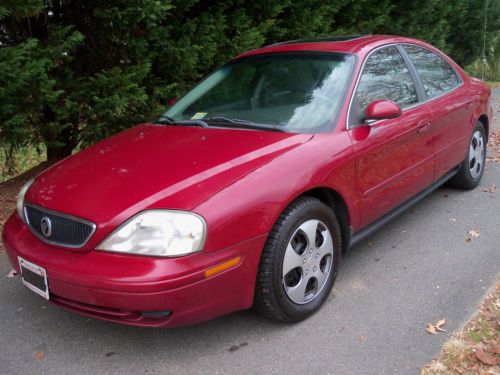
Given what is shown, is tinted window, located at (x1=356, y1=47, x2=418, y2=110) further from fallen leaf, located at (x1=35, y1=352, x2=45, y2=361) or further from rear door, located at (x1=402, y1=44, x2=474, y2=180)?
fallen leaf, located at (x1=35, y1=352, x2=45, y2=361)

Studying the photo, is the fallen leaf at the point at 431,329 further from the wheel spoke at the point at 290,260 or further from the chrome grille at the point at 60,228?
the chrome grille at the point at 60,228

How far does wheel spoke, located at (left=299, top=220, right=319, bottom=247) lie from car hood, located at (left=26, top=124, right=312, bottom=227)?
1.40ft

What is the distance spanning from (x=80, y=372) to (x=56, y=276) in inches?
19.8

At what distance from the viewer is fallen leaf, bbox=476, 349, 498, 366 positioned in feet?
8.48

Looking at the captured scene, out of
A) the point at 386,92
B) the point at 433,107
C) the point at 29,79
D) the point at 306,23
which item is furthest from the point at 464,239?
the point at 306,23

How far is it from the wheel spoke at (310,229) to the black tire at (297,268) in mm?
11

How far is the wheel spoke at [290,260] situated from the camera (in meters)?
2.78

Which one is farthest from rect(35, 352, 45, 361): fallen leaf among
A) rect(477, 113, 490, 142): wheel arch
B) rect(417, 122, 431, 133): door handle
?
rect(477, 113, 490, 142): wheel arch

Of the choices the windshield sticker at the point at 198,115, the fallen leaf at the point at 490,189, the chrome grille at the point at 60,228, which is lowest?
the fallen leaf at the point at 490,189

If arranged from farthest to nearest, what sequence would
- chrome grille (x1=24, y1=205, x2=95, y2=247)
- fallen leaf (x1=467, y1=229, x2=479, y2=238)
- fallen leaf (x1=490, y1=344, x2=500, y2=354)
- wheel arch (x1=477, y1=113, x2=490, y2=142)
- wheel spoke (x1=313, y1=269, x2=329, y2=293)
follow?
1. wheel arch (x1=477, y1=113, x2=490, y2=142)
2. fallen leaf (x1=467, y1=229, x2=479, y2=238)
3. wheel spoke (x1=313, y1=269, x2=329, y2=293)
4. fallen leaf (x1=490, y1=344, x2=500, y2=354)
5. chrome grille (x1=24, y1=205, x2=95, y2=247)

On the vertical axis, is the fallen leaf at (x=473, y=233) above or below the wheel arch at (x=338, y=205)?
below

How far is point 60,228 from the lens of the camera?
261 centimetres

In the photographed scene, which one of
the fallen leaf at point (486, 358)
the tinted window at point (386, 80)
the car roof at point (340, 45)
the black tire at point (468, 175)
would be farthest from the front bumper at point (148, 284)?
the black tire at point (468, 175)

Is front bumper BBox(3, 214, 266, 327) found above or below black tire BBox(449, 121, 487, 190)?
above
